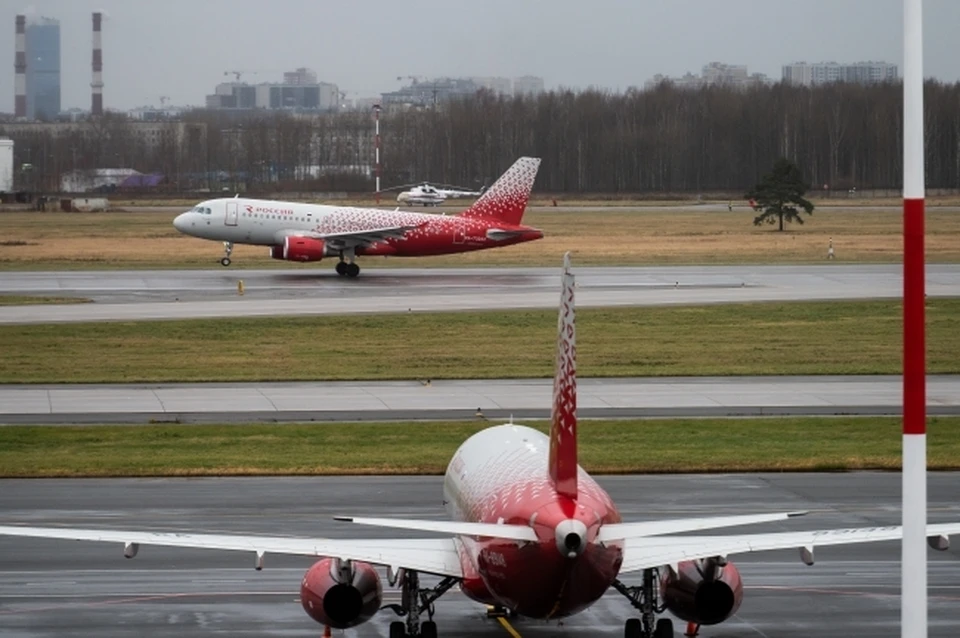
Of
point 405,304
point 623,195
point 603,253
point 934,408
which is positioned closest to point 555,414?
point 934,408

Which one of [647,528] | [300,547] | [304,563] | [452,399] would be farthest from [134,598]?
[452,399]

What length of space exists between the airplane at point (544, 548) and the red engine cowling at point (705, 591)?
0.02m

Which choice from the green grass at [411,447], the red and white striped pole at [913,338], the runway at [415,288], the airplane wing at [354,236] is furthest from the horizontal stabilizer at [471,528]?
the airplane wing at [354,236]

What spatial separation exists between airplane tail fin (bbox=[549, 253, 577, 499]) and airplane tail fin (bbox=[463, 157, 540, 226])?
66.0 m

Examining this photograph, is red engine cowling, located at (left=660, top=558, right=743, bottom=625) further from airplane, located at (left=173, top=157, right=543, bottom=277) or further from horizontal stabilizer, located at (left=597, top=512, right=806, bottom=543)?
airplane, located at (left=173, top=157, right=543, bottom=277)

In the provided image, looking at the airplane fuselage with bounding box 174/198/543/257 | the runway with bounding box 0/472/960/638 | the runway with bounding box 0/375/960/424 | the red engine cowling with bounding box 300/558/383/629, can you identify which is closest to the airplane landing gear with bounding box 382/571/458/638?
the red engine cowling with bounding box 300/558/383/629

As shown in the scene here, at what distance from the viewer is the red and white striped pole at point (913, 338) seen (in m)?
10.3

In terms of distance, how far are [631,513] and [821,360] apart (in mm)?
23829

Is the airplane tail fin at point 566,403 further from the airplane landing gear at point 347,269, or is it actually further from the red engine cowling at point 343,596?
the airplane landing gear at point 347,269

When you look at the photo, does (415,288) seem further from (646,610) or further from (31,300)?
(646,610)

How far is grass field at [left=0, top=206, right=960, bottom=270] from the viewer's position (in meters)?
91.8

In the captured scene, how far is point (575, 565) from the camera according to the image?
16.8 meters

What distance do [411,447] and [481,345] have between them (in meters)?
18.9

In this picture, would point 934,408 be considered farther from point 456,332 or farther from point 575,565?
point 575,565
